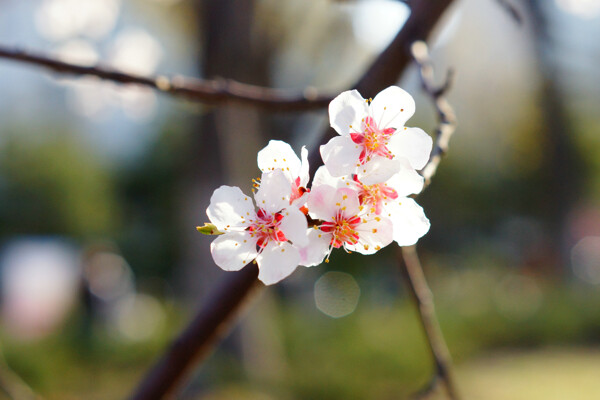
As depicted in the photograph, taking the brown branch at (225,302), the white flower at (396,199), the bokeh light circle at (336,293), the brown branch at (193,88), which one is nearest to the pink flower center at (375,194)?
the white flower at (396,199)

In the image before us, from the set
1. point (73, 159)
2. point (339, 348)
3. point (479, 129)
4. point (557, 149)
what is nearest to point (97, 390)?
point (339, 348)

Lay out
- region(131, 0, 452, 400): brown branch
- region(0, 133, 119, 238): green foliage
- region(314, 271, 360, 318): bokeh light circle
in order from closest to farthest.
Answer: region(131, 0, 452, 400): brown branch
region(314, 271, 360, 318): bokeh light circle
region(0, 133, 119, 238): green foliage

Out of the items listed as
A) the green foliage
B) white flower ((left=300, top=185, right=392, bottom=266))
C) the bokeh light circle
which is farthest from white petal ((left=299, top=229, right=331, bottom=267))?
the green foliage

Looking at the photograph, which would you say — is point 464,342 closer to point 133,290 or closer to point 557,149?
point 557,149

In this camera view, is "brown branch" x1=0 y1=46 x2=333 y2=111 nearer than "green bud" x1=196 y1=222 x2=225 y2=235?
No

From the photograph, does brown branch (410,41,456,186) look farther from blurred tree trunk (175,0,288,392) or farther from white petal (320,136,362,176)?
blurred tree trunk (175,0,288,392)

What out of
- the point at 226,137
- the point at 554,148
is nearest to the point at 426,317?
the point at 226,137

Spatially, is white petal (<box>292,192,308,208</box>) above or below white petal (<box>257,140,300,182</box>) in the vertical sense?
below

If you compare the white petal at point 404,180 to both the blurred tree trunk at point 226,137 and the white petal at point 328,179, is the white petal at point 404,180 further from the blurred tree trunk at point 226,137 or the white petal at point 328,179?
the blurred tree trunk at point 226,137
